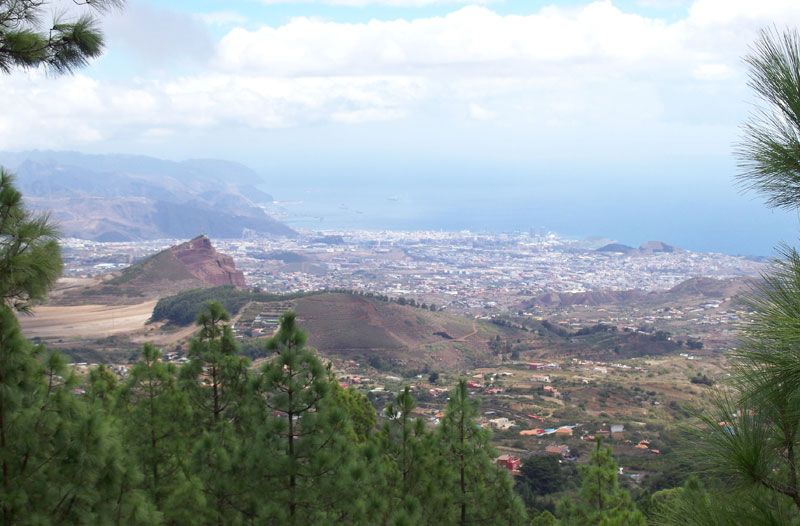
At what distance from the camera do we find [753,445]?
3.19m

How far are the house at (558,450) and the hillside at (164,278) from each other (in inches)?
1373

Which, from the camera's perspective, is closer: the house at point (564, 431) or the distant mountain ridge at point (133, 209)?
the house at point (564, 431)

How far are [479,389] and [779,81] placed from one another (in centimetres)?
3047

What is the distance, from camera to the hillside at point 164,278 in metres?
50.9

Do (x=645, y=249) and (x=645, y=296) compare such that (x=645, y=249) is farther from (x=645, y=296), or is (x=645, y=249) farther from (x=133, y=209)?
(x=133, y=209)

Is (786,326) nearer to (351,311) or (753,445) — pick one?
(753,445)

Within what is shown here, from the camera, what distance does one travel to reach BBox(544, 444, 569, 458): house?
22.5 m

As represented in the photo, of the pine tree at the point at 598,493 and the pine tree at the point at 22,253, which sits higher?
the pine tree at the point at 22,253

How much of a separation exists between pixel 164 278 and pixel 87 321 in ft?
39.1

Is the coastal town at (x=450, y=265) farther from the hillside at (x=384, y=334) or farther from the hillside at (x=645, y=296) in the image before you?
the hillside at (x=384, y=334)

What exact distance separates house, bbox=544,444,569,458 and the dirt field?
2692cm

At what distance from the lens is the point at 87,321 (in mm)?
44250

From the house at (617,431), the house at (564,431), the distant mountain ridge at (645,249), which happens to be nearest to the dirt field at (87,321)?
the house at (564,431)

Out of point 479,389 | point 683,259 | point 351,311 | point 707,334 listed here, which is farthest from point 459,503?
point 683,259
